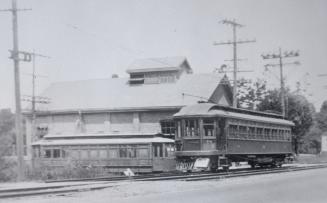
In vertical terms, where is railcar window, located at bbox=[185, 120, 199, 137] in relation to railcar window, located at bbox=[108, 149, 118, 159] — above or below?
above

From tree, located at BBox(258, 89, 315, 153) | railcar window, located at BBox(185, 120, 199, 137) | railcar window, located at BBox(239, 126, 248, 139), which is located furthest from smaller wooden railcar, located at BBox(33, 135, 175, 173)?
tree, located at BBox(258, 89, 315, 153)

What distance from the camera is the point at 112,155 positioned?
94.9ft

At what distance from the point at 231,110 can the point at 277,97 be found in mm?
23924

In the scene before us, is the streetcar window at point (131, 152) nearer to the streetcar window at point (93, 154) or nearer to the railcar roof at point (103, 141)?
the railcar roof at point (103, 141)

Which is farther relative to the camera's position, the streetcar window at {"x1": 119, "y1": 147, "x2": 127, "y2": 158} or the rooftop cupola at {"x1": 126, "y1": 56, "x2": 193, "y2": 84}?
the rooftop cupola at {"x1": 126, "y1": 56, "x2": 193, "y2": 84}

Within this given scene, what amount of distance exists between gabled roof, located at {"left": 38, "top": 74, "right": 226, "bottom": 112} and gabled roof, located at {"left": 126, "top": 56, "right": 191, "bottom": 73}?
1269 millimetres

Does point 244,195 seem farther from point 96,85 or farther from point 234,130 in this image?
point 96,85

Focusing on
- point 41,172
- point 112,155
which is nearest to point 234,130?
point 112,155

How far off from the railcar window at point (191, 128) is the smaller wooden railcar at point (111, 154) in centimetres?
225

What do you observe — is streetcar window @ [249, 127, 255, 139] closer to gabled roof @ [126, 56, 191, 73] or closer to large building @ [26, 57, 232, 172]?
large building @ [26, 57, 232, 172]

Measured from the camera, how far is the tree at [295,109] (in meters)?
50.0

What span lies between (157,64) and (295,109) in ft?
49.7

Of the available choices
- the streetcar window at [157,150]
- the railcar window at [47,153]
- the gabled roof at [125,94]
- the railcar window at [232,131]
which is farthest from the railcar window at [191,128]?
the gabled roof at [125,94]

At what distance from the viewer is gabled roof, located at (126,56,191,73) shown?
44531 mm
